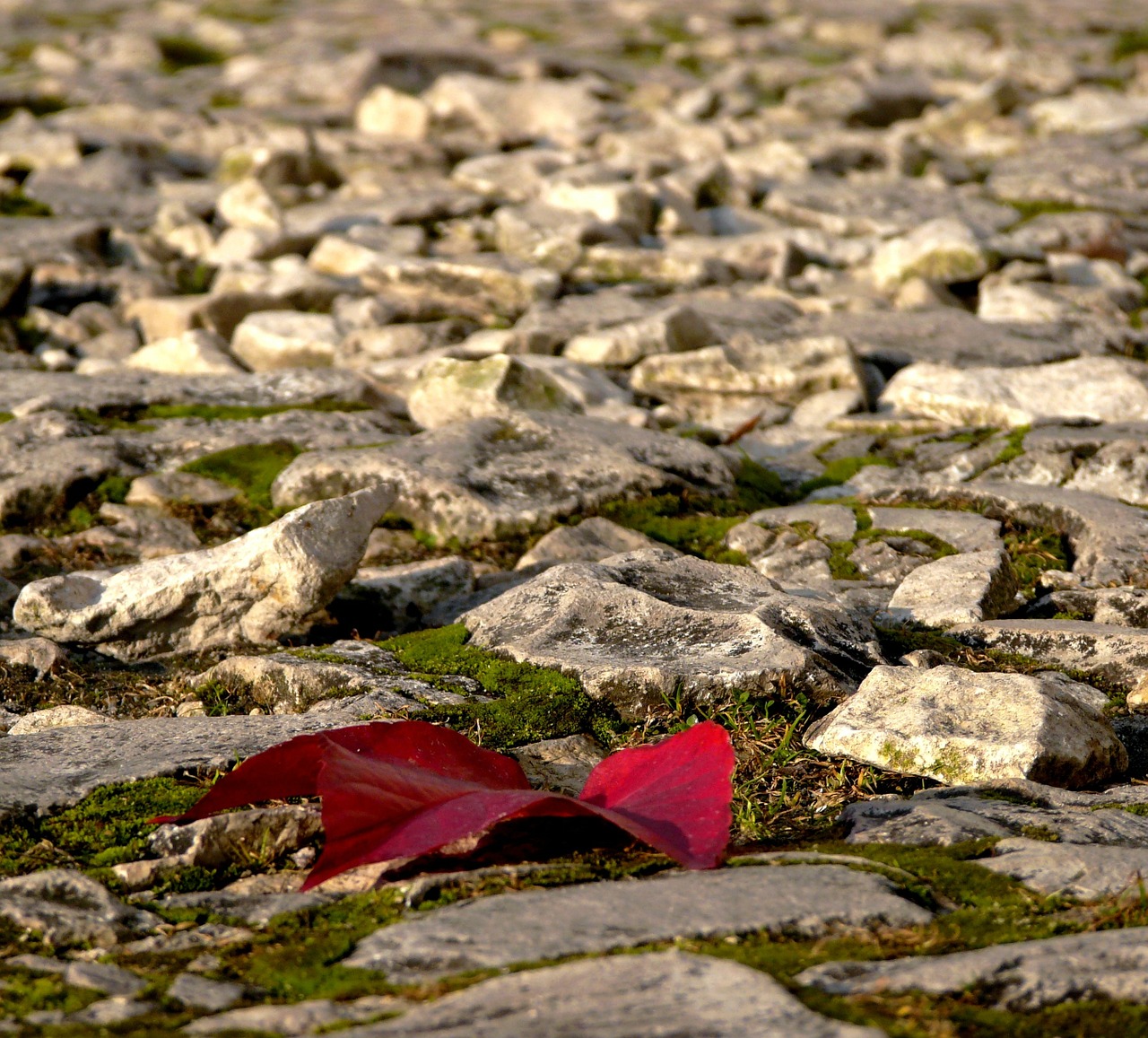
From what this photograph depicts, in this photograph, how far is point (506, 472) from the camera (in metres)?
6.00

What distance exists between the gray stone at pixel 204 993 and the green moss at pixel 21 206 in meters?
10.3

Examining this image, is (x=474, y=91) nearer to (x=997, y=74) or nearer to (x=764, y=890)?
(x=997, y=74)

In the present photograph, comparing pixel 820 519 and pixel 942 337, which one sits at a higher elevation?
pixel 942 337

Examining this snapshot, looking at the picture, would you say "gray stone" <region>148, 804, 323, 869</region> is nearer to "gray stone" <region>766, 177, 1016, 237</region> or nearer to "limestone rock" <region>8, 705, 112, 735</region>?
"limestone rock" <region>8, 705, 112, 735</region>

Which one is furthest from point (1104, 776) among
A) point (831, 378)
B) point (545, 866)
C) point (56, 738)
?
Result: point (831, 378)

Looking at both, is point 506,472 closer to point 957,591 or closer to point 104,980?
point 957,591

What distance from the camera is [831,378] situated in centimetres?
792

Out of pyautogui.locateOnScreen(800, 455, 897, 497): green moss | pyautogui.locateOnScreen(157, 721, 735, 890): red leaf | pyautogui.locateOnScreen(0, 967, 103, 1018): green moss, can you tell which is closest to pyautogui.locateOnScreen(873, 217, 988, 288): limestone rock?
pyautogui.locateOnScreen(800, 455, 897, 497): green moss

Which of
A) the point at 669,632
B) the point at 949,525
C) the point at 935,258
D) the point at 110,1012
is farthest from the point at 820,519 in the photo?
the point at 935,258

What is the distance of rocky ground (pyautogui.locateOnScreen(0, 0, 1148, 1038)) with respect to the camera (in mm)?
2404

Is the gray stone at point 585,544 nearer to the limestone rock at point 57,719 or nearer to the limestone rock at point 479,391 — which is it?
the limestone rock at point 479,391

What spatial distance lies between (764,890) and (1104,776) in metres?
1.52

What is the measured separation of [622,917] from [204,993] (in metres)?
0.77

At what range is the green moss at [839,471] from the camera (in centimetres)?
670
